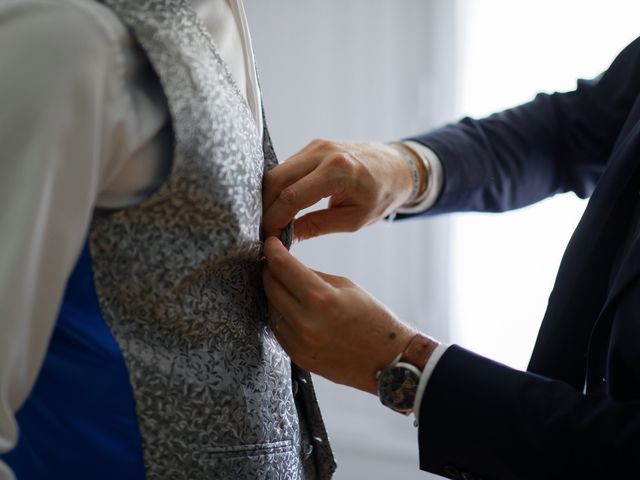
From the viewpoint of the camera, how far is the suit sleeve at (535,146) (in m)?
1.32

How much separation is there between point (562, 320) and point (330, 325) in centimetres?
36

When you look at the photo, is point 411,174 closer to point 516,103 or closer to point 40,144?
point 40,144

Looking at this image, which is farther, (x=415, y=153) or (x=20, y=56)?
(x=415, y=153)

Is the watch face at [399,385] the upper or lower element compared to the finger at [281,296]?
lower

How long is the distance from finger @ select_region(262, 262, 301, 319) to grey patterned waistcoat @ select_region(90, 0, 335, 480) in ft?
0.08

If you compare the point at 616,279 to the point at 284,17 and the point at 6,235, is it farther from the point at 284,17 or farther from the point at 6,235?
the point at 284,17

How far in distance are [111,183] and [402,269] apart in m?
1.99

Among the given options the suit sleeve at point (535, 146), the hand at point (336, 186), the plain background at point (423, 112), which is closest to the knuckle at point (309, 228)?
the hand at point (336, 186)

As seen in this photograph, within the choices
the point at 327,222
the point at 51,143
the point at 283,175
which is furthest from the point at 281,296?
the point at 51,143

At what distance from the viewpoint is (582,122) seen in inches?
52.8

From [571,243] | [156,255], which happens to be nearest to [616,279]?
[571,243]

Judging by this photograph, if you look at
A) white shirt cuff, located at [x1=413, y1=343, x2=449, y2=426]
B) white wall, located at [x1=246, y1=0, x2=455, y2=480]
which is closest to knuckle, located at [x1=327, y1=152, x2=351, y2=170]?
white shirt cuff, located at [x1=413, y1=343, x2=449, y2=426]

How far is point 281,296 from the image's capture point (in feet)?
2.78

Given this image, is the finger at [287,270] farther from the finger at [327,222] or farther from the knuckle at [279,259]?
the finger at [327,222]
